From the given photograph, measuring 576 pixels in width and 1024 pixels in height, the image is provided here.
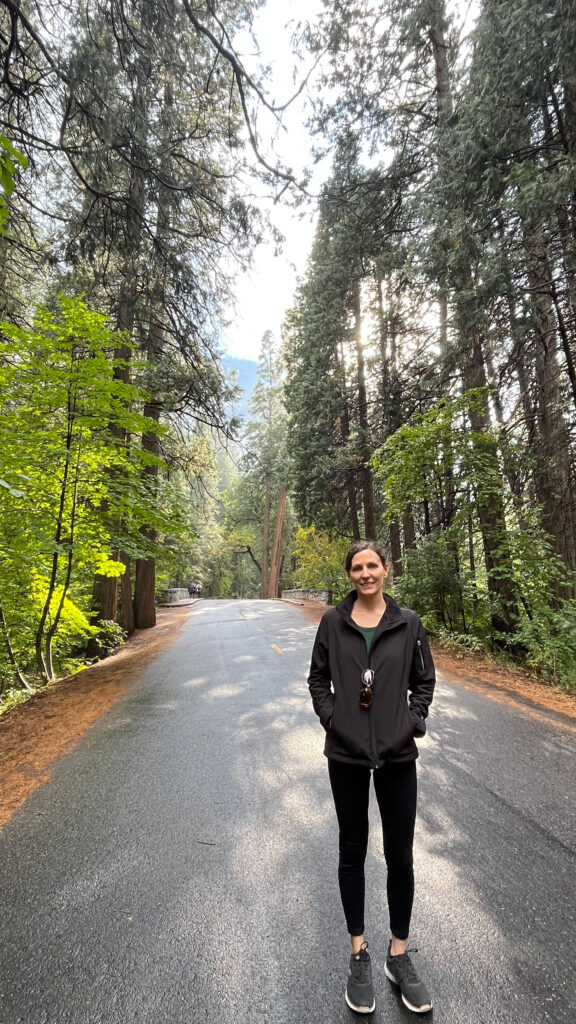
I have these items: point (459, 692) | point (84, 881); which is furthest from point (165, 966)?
point (459, 692)

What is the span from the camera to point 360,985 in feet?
5.94

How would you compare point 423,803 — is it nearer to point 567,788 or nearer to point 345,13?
point 567,788

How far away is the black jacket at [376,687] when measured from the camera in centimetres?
195

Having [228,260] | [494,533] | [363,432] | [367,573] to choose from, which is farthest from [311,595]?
[367,573]

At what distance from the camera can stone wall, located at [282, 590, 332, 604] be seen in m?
19.6

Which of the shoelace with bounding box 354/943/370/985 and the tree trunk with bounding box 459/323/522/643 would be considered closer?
the shoelace with bounding box 354/943/370/985

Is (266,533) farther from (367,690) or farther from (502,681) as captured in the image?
(367,690)

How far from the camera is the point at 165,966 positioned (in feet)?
6.38

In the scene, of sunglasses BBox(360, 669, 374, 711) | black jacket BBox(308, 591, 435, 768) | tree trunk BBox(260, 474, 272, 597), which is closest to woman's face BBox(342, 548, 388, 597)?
black jacket BBox(308, 591, 435, 768)

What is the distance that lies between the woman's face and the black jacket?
122 mm

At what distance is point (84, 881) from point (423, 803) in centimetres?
217

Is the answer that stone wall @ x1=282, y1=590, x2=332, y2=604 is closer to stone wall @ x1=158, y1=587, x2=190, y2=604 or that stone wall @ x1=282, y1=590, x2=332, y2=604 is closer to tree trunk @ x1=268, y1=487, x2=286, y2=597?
tree trunk @ x1=268, y1=487, x2=286, y2=597

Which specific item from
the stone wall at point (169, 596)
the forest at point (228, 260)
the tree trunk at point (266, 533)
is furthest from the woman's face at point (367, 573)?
the tree trunk at point (266, 533)

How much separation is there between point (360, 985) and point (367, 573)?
5.35ft
